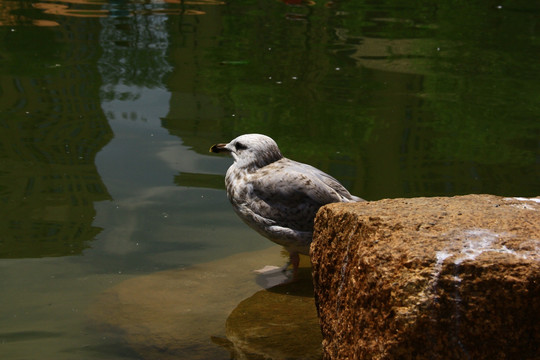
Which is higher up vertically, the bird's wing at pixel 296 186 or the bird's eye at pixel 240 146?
the bird's eye at pixel 240 146

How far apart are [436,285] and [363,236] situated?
1.46 ft

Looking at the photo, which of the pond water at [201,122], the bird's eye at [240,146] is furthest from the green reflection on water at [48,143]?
the bird's eye at [240,146]

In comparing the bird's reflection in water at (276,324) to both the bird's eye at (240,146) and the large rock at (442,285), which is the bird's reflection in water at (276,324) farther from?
the bird's eye at (240,146)

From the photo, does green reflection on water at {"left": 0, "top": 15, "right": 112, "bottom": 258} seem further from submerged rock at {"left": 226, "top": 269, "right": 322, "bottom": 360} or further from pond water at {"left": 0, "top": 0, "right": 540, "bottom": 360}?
submerged rock at {"left": 226, "top": 269, "right": 322, "bottom": 360}

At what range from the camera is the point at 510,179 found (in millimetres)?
7250

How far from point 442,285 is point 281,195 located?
2375mm

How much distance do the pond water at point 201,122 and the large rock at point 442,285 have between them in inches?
49.4

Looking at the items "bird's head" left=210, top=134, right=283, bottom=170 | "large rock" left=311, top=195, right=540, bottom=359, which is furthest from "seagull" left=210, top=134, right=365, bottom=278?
"large rock" left=311, top=195, right=540, bottom=359

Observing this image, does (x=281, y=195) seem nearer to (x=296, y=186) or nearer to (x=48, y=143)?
(x=296, y=186)

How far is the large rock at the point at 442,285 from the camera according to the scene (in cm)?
297

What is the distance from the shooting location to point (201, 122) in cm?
837

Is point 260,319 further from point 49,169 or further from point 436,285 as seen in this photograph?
point 49,169

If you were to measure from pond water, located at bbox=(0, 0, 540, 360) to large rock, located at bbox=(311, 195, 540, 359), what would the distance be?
4.11ft

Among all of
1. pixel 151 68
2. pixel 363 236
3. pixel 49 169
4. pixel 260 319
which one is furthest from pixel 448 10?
pixel 363 236
